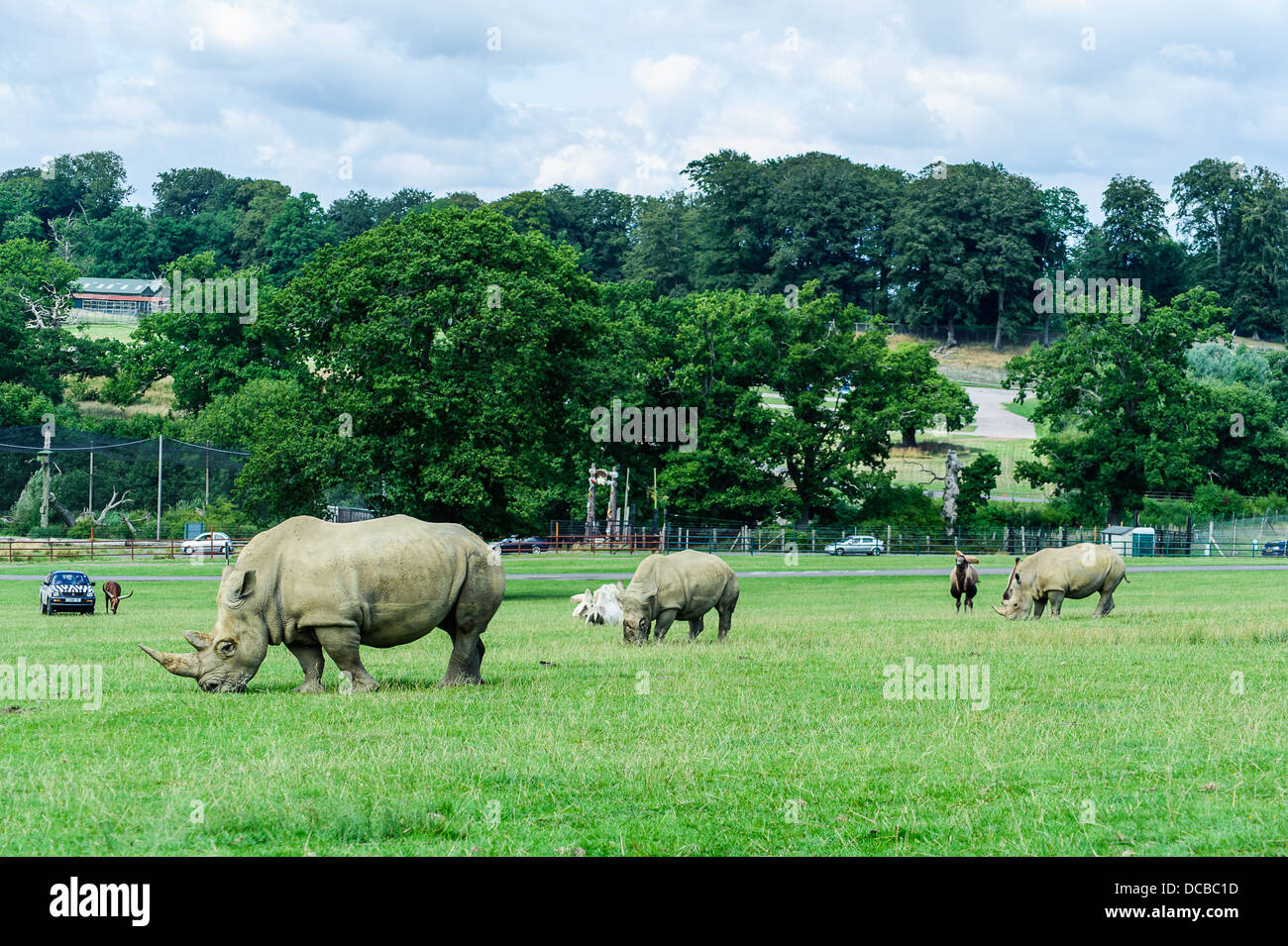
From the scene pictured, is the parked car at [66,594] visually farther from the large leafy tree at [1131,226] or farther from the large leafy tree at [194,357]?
the large leafy tree at [1131,226]

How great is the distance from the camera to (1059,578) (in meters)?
31.2

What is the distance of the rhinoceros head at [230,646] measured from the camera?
1557 centimetres

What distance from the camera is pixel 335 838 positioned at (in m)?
8.78

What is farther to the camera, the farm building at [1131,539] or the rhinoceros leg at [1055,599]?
the farm building at [1131,539]

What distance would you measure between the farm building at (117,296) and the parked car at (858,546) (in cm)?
12123

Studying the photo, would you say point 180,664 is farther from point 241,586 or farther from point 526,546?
point 526,546

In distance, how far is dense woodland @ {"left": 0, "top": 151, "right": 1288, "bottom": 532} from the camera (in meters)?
45.0

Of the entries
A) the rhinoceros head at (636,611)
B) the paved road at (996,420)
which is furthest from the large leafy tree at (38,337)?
the rhinoceros head at (636,611)

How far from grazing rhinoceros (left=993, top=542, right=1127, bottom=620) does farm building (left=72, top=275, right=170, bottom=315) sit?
162887 millimetres

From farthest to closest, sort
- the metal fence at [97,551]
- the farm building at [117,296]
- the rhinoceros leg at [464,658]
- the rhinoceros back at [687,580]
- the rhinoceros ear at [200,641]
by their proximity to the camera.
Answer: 1. the farm building at [117,296]
2. the metal fence at [97,551]
3. the rhinoceros back at [687,580]
4. the rhinoceros leg at [464,658]
5. the rhinoceros ear at [200,641]

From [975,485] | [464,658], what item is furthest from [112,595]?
[975,485]

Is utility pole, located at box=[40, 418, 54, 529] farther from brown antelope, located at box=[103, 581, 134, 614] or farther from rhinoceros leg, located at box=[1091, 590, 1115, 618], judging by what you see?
rhinoceros leg, located at box=[1091, 590, 1115, 618]

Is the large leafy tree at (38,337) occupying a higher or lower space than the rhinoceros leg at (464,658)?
higher

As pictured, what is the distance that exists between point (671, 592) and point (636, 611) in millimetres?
826
